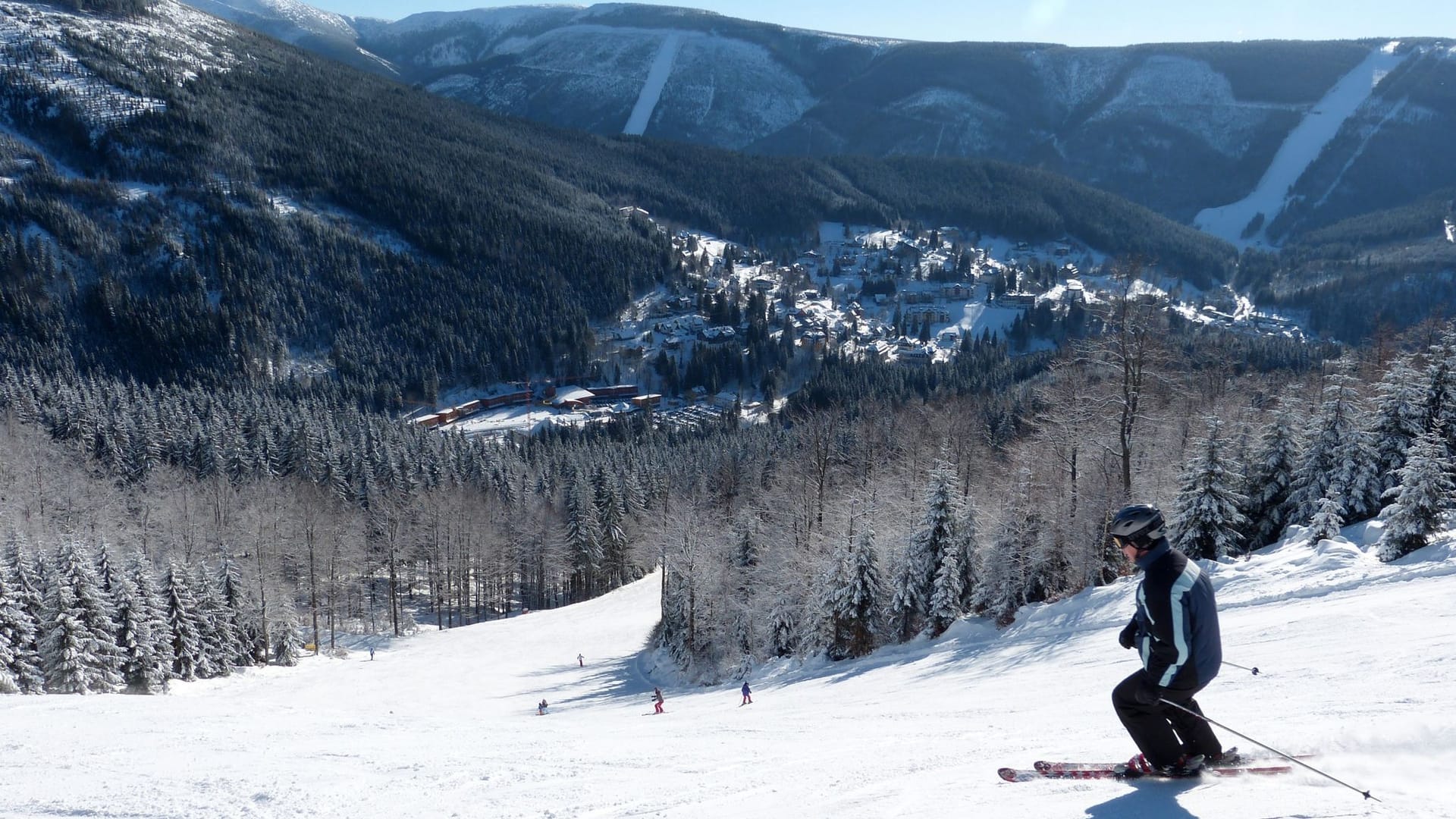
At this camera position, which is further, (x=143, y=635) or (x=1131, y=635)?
(x=143, y=635)

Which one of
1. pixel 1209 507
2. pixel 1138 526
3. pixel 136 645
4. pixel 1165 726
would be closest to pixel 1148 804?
pixel 1165 726

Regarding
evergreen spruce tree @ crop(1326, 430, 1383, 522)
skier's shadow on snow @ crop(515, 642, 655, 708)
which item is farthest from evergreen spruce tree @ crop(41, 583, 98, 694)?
evergreen spruce tree @ crop(1326, 430, 1383, 522)

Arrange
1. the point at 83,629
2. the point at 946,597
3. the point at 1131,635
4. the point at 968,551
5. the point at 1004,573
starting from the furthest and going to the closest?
the point at 83,629
the point at 968,551
the point at 946,597
the point at 1004,573
the point at 1131,635

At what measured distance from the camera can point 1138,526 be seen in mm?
5535

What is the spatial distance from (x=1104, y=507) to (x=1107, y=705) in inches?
672

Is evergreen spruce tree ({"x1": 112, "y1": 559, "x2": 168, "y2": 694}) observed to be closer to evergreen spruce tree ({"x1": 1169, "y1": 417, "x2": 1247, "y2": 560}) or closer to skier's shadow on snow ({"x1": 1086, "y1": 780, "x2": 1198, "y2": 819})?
skier's shadow on snow ({"x1": 1086, "y1": 780, "x2": 1198, "y2": 819})

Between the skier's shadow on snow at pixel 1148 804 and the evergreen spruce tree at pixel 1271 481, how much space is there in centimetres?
2066

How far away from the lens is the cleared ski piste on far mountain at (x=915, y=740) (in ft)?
18.3

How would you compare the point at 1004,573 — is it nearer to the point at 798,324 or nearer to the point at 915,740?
the point at 915,740

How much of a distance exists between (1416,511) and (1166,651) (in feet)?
45.5

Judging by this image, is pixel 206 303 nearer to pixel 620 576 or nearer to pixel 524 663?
pixel 620 576

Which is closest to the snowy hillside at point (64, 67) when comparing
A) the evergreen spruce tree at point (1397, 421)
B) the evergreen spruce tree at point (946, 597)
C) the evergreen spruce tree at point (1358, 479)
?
the evergreen spruce tree at point (946, 597)

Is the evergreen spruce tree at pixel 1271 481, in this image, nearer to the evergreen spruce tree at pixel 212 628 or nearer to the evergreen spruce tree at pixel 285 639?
the evergreen spruce tree at pixel 212 628

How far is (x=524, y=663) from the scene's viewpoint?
3959 cm
